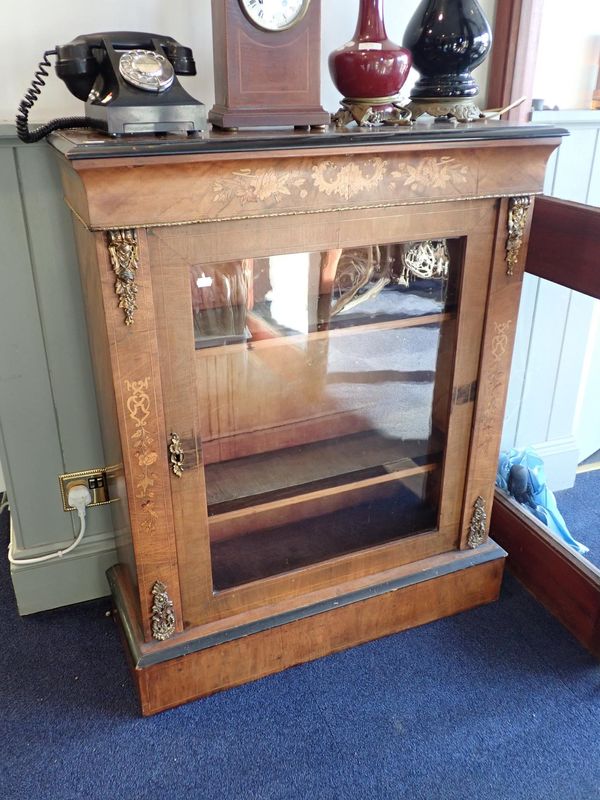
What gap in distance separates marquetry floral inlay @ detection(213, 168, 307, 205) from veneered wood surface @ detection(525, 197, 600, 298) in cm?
66

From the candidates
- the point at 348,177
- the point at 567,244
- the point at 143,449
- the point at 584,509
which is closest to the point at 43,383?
the point at 143,449

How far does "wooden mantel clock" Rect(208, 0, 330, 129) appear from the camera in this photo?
1.12 metres

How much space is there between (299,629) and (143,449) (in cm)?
56

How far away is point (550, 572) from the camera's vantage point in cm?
168

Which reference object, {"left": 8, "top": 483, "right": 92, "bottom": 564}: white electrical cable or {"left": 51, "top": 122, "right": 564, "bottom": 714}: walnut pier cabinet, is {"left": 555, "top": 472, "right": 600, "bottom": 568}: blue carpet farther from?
{"left": 8, "top": 483, "right": 92, "bottom": 564}: white electrical cable

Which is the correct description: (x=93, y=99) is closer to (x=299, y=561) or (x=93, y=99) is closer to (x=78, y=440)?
(x=78, y=440)

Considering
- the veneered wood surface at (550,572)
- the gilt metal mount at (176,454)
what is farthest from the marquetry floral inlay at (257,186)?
the veneered wood surface at (550,572)

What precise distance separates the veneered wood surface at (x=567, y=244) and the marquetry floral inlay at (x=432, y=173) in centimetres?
37

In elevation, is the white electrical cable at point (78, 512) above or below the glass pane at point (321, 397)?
below

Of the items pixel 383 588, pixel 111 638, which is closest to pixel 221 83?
pixel 383 588

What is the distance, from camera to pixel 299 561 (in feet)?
4.86

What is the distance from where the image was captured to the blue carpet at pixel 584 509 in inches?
76.6

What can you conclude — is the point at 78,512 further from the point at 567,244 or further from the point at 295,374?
the point at 567,244

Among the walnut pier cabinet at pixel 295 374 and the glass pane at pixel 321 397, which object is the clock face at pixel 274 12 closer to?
the walnut pier cabinet at pixel 295 374
